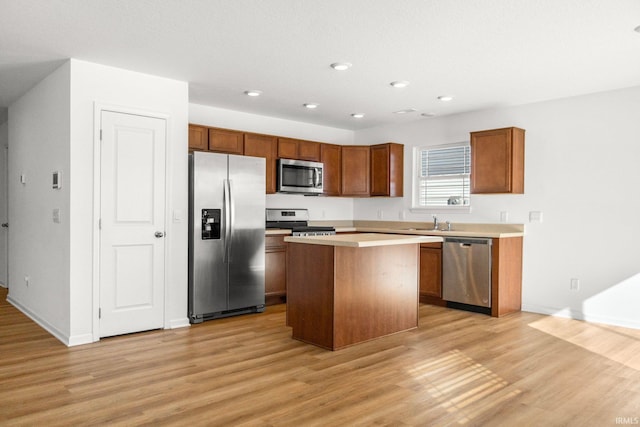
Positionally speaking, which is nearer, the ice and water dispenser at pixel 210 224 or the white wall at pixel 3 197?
the ice and water dispenser at pixel 210 224

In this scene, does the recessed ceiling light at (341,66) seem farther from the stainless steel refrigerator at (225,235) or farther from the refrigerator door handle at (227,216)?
the refrigerator door handle at (227,216)

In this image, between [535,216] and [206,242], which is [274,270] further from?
[535,216]

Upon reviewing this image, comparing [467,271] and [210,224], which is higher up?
[210,224]

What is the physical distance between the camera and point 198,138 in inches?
211

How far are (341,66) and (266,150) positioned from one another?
218 cm

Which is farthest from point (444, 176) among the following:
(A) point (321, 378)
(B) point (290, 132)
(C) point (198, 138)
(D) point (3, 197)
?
(D) point (3, 197)

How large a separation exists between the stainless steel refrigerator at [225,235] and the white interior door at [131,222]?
357 millimetres

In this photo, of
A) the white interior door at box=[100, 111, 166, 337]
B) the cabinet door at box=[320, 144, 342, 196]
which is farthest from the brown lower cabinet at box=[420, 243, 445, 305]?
the white interior door at box=[100, 111, 166, 337]

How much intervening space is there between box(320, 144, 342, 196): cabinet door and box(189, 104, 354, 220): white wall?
0.35 meters

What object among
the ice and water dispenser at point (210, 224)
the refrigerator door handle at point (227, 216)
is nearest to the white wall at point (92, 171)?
the ice and water dispenser at point (210, 224)

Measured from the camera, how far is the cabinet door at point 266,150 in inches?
230

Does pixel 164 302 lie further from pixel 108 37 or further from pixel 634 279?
pixel 634 279

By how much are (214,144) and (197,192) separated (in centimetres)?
98

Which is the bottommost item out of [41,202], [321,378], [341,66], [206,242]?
[321,378]
